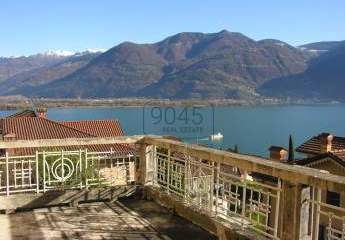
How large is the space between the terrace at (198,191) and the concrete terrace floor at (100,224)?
0.05m

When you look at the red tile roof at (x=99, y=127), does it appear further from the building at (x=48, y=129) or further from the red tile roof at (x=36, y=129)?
the red tile roof at (x=36, y=129)

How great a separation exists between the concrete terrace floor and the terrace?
0.05 meters

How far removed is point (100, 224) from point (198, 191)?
157cm

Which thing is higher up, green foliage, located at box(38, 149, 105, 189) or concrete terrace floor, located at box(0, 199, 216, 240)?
green foliage, located at box(38, 149, 105, 189)

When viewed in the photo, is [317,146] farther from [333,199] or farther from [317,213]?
[317,213]

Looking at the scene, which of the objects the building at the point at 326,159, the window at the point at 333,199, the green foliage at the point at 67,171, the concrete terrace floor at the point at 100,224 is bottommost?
the window at the point at 333,199

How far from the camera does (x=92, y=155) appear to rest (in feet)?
28.9

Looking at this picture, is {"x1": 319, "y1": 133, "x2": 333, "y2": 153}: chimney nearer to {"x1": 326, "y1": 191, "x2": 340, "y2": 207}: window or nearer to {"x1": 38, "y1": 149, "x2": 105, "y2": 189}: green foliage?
{"x1": 326, "y1": 191, "x2": 340, "y2": 207}: window

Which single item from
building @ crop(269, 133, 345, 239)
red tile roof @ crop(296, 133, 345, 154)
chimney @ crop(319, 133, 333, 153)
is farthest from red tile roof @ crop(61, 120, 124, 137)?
chimney @ crop(319, 133, 333, 153)

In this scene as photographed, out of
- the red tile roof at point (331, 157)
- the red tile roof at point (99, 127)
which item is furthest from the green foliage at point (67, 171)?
the red tile roof at point (99, 127)

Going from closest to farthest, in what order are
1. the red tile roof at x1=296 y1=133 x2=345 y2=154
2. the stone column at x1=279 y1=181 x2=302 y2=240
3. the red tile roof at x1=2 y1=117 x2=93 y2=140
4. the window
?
the stone column at x1=279 y1=181 x2=302 y2=240 → the window → the red tile roof at x1=296 y1=133 x2=345 y2=154 → the red tile roof at x1=2 y1=117 x2=93 y2=140

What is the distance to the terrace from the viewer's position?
4980 mm

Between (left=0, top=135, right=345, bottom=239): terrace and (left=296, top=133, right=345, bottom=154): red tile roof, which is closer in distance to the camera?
(left=0, top=135, right=345, bottom=239): terrace

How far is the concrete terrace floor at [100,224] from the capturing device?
6.71 meters
